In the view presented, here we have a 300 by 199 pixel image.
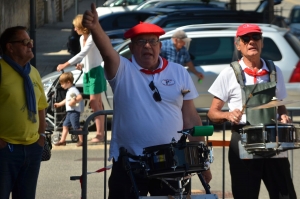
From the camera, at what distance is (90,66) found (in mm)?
12008

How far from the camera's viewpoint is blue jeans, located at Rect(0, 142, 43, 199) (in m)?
5.84

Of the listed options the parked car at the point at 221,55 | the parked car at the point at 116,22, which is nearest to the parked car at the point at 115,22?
the parked car at the point at 116,22

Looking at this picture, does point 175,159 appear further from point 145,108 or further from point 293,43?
point 293,43

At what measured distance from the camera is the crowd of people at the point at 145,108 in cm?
530

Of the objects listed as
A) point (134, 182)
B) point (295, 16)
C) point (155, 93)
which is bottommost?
point (295, 16)

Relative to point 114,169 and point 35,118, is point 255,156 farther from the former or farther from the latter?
point 35,118

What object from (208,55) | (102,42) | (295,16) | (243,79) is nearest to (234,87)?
(243,79)

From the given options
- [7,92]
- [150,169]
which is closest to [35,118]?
[7,92]

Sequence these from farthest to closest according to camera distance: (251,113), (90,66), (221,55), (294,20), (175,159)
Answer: (294,20), (221,55), (90,66), (251,113), (175,159)

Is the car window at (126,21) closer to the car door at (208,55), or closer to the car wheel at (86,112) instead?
the car door at (208,55)

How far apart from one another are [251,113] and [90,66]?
21.1 feet

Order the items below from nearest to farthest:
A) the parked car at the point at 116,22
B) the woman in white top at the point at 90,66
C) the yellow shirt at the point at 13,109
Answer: the yellow shirt at the point at 13,109 → the woman in white top at the point at 90,66 → the parked car at the point at 116,22

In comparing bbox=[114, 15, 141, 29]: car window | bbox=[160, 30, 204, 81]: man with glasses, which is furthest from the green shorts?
bbox=[114, 15, 141, 29]: car window

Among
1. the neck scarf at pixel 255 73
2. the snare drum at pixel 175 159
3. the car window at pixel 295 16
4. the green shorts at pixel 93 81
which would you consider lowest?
the car window at pixel 295 16
